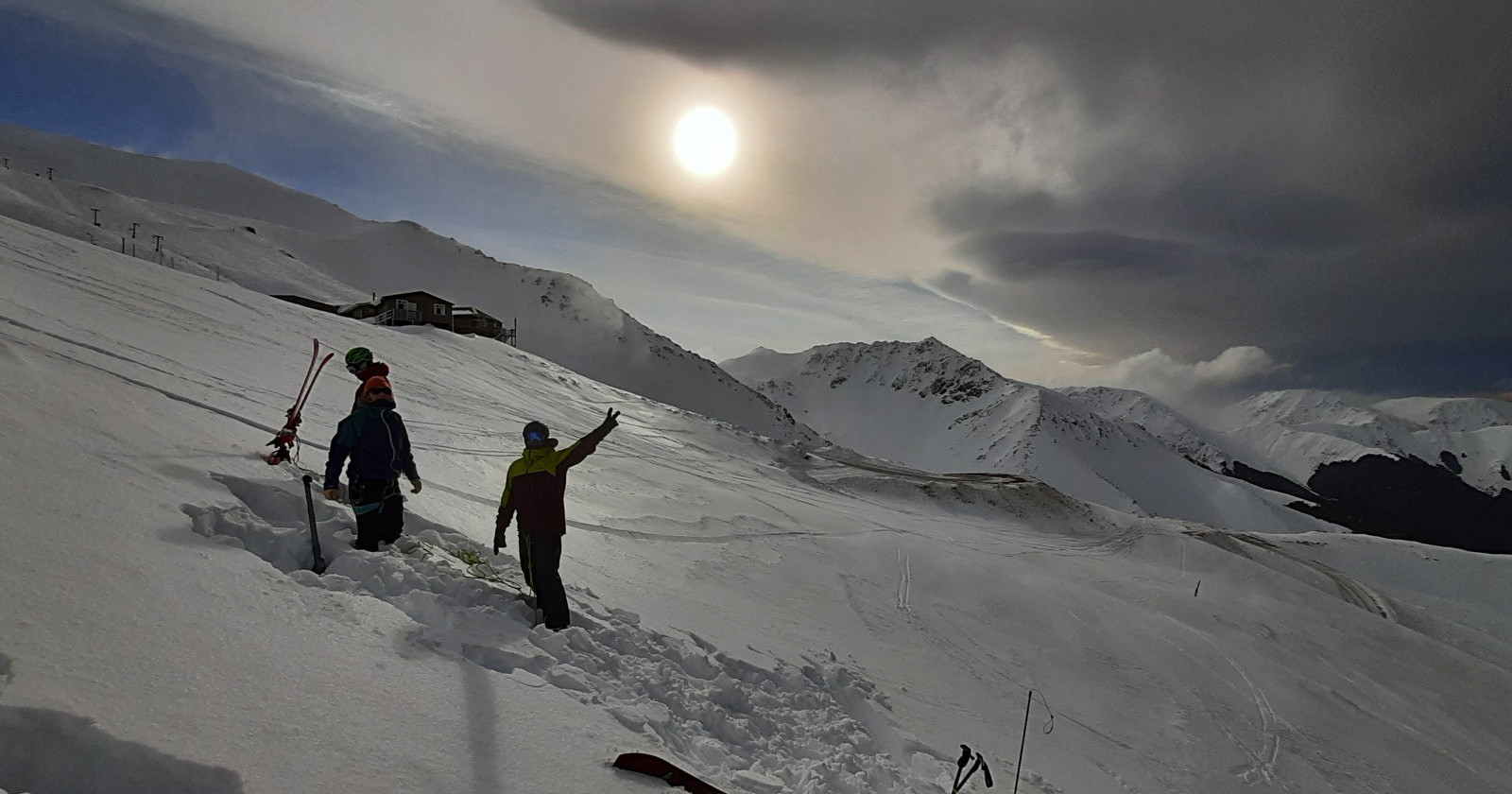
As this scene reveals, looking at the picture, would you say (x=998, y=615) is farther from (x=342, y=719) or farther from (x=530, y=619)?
(x=342, y=719)

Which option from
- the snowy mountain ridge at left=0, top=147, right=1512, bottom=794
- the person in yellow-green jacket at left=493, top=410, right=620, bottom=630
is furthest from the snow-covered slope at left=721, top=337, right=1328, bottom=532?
the person in yellow-green jacket at left=493, top=410, right=620, bottom=630

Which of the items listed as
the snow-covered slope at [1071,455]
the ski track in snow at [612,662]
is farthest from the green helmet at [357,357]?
the snow-covered slope at [1071,455]

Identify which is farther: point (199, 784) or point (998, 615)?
point (998, 615)

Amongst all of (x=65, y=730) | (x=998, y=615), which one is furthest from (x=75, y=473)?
(x=998, y=615)

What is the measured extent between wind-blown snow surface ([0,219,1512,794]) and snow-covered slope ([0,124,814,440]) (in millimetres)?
43281

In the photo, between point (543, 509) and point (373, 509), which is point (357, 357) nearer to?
point (373, 509)

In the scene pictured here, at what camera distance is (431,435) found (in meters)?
15.9

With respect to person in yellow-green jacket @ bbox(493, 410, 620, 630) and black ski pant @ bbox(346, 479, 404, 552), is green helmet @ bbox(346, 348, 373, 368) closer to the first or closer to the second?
black ski pant @ bbox(346, 479, 404, 552)

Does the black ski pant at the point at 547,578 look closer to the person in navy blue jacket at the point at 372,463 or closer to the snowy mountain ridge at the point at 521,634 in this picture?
the snowy mountain ridge at the point at 521,634

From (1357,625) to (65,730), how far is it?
3610cm

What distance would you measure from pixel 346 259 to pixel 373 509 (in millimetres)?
96329

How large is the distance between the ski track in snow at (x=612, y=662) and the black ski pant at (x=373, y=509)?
20cm

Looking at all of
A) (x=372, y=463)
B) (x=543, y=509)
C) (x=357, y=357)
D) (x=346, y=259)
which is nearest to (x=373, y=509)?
(x=372, y=463)

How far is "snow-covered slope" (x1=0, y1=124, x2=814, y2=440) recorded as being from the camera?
182 feet
